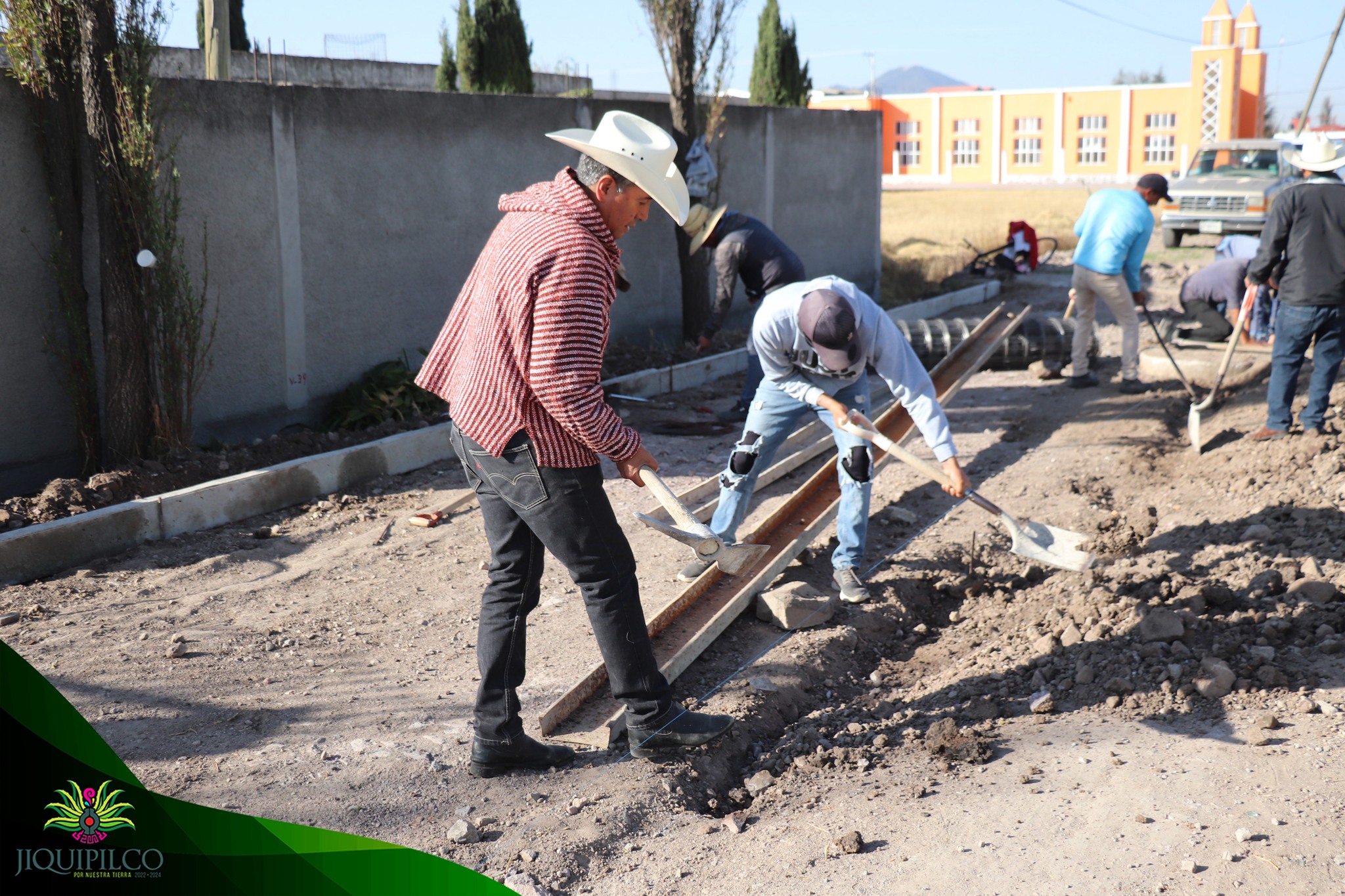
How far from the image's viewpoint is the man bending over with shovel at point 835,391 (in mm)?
4340

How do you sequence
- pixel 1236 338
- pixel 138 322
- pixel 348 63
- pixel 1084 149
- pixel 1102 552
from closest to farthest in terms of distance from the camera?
pixel 1102 552 → pixel 138 322 → pixel 1236 338 → pixel 348 63 → pixel 1084 149

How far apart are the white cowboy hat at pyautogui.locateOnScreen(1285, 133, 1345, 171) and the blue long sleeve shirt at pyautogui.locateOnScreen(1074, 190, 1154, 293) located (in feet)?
5.31

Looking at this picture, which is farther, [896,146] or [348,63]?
[896,146]

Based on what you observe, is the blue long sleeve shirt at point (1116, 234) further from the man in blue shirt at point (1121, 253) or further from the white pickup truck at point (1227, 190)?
the white pickup truck at point (1227, 190)

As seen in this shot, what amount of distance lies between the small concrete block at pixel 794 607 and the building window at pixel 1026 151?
54.6 metres

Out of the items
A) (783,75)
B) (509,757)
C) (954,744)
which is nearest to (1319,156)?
(954,744)

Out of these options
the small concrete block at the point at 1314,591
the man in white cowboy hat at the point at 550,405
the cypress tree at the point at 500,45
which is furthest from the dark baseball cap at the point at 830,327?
the cypress tree at the point at 500,45

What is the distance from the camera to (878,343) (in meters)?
4.45

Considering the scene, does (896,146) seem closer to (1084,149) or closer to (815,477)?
(1084,149)

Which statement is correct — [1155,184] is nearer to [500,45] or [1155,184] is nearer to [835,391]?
[835,391]

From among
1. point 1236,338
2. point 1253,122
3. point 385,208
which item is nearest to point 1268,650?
point 1236,338

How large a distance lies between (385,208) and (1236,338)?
6.41m

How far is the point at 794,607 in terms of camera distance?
4.64 meters

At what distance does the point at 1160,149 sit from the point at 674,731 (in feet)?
177
